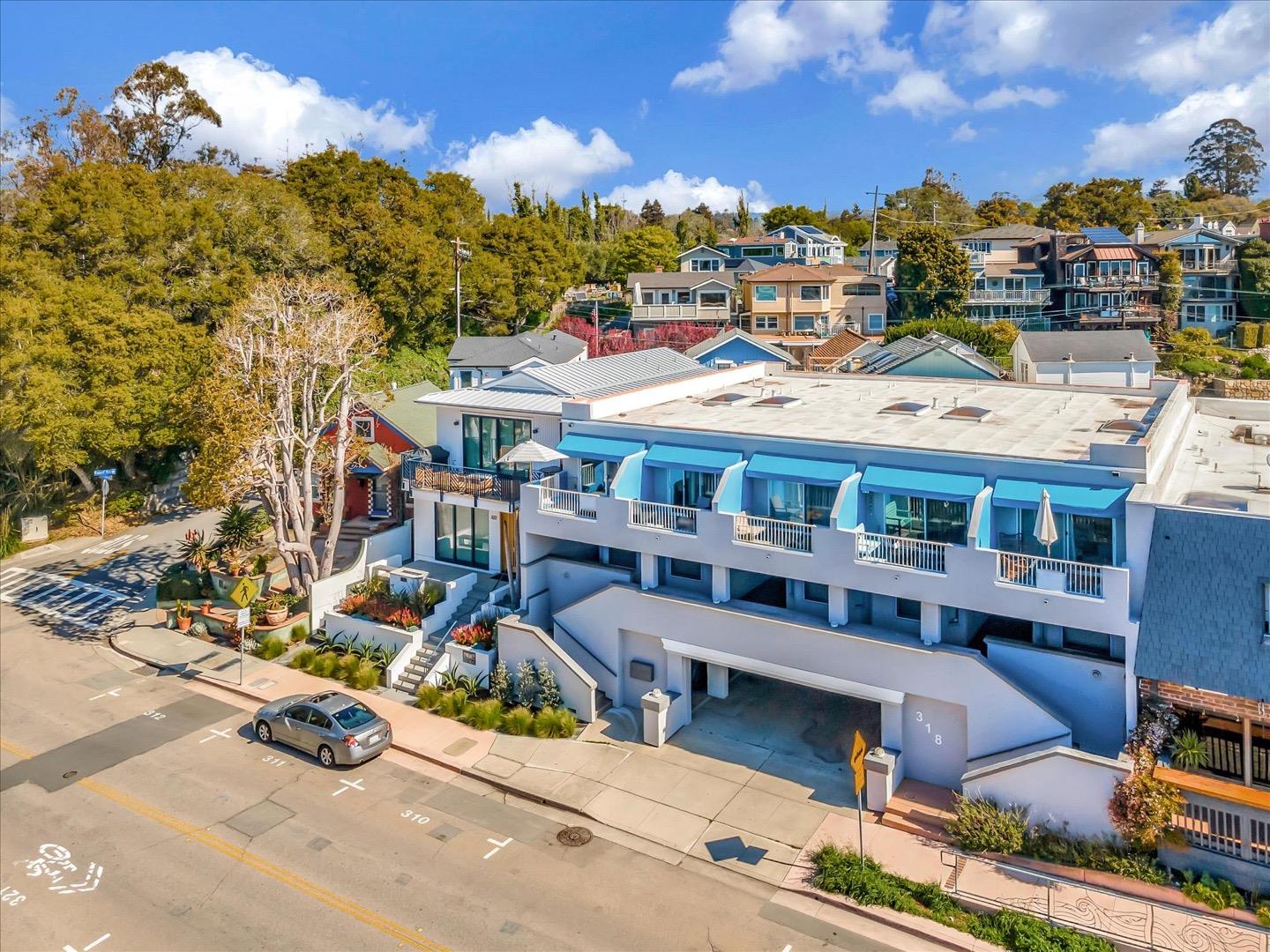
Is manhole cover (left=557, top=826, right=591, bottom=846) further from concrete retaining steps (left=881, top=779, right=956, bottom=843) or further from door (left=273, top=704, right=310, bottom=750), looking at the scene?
door (left=273, top=704, right=310, bottom=750)

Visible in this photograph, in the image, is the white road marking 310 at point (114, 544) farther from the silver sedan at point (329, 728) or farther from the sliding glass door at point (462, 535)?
the silver sedan at point (329, 728)

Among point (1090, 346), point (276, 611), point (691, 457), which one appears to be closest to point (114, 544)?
point (276, 611)

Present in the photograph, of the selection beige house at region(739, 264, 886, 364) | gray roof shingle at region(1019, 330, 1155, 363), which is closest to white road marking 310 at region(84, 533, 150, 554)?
gray roof shingle at region(1019, 330, 1155, 363)

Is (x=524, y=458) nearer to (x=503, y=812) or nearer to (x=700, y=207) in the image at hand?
(x=503, y=812)

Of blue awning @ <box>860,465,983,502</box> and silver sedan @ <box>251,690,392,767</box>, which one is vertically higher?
blue awning @ <box>860,465,983,502</box>

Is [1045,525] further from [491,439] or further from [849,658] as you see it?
[491,439]

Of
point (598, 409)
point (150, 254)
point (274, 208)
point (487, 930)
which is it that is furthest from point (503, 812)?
point (274, 208)
